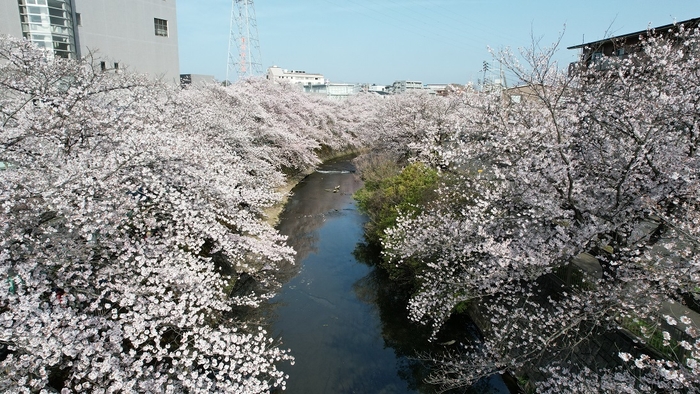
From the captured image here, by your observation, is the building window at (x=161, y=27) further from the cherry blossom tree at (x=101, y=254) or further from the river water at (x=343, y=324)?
the cherry blossom tree at (x=101, y=254)

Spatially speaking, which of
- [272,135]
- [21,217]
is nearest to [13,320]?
[21,217]

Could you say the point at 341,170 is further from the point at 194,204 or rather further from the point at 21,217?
→ the point at 21,217

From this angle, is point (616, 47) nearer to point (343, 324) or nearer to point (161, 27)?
point (343, 324)

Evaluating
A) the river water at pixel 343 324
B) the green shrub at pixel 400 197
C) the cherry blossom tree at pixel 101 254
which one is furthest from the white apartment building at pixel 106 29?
the green shrub at pixel 400 197

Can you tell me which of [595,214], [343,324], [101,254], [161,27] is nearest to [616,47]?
[595,214]

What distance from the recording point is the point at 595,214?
7.04 m

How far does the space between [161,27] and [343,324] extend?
2871 cm

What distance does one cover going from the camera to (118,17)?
2683cm

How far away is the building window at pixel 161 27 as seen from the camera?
A: 29750 mm

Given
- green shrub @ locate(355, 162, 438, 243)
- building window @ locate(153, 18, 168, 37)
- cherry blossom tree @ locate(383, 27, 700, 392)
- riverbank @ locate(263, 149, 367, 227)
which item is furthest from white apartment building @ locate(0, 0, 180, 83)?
cherry blossom tree @ locate(383, 27, 700, 392)

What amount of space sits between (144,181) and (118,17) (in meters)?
25.9

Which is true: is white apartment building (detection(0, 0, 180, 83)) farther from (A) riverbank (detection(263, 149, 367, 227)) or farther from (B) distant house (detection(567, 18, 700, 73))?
(B) distant house (detection(567, 18, 700, 73))

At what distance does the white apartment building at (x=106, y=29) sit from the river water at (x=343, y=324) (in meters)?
12.8

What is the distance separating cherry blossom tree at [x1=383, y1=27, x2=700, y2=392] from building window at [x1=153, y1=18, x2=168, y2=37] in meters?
28.8
